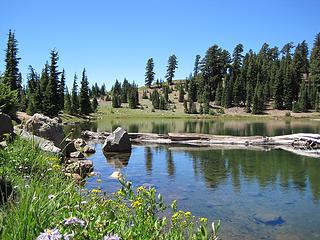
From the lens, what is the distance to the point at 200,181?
20.2m

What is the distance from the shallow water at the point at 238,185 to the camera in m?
13.0

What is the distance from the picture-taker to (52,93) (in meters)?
78.9

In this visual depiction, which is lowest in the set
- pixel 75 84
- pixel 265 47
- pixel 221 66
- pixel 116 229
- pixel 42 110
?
pixel 116 229

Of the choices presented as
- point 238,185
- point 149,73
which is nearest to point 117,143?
point 238,185

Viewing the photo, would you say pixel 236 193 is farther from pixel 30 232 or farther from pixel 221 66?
pixel 221 66

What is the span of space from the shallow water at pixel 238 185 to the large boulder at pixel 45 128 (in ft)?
10.4

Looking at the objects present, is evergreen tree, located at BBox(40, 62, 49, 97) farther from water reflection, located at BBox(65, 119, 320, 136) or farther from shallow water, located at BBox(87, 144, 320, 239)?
shallow water, located at BBox(87, 144, 320, 239)

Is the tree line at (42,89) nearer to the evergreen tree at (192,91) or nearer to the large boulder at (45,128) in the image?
the large boulder at (45,128)

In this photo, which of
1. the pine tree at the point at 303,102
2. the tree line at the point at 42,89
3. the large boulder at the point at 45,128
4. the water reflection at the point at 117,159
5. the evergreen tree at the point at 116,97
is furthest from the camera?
the evergreen tree at the point at 116,97

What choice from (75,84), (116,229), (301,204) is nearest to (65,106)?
(75,84)

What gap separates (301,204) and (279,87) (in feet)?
436

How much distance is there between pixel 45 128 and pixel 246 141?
2129 centimetres

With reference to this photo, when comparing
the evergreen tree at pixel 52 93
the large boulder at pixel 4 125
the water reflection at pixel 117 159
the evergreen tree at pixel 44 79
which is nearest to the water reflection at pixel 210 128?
the evergreen tree at pixel 52 93

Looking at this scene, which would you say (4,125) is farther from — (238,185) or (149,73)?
(149,73)
